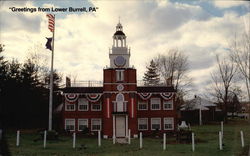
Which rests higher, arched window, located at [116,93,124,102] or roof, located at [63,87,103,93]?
roof, located at [63,87,103,93]

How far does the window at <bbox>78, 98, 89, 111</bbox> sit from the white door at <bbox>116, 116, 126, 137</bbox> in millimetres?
4095

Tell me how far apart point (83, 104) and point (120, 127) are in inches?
203

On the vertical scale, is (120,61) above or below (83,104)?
above

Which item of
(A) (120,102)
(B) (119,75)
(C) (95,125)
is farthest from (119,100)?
(C) (95,125)

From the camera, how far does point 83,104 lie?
3312 cm

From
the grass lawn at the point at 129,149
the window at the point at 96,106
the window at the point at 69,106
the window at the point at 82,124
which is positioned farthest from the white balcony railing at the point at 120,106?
the grass lawn at the point at 129,149

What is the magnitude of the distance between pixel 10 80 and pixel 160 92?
51.8ft

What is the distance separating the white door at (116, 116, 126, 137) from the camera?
3094cm

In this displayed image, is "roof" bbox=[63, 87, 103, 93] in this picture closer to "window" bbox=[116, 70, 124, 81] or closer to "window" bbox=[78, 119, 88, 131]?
"window" bbox=[116, 70, 124, 81]

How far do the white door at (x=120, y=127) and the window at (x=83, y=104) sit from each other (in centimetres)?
409

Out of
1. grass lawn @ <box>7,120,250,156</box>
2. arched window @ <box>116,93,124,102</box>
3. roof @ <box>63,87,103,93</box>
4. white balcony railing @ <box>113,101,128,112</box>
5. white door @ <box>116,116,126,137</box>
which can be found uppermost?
roof @ <box>63,87,103,93</box>

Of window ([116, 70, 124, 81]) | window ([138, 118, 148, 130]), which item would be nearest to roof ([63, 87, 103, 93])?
window ([116, 70, 124, 81])

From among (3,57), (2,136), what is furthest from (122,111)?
(2,136)

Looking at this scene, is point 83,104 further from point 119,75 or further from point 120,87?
point 119,75
